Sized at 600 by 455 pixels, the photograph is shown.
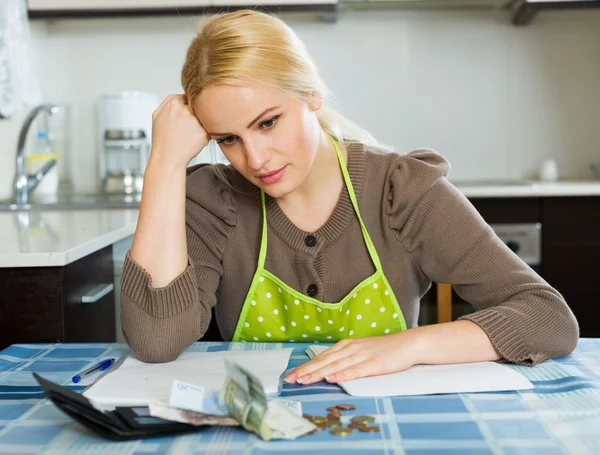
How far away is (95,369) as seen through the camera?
111 cm

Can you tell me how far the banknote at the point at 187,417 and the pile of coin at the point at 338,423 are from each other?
0.29 feet

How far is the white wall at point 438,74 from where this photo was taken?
3135mm

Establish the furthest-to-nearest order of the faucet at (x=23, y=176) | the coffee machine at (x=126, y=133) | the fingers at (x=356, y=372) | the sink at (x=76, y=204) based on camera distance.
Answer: the coffee machine at (x=126, y=133)
the faucet at (x=23, y=176)
the sink at (x=76, y=204)
the fingers at (x=356, y=372)

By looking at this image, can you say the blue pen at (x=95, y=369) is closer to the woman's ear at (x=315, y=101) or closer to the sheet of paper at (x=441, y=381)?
the sheet of paper at (x=441, y=381)

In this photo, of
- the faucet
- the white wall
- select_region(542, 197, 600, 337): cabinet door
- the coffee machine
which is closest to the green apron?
select_region(542, 197, 600, 337): cabinet door

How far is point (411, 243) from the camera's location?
4.63 ft

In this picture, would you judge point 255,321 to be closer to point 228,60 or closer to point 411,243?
point 411,243

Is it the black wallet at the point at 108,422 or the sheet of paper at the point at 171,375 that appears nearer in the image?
the black wallet at the point at 108,422

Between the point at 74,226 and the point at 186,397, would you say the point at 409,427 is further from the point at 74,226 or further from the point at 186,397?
the point at 74,226

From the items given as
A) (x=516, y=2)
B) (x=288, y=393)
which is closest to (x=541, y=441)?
(x=288, y=393)

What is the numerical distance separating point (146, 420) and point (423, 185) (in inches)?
26.7

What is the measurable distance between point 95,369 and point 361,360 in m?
0.37

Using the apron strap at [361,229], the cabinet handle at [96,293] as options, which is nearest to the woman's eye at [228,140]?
the apron strap at [361,229]

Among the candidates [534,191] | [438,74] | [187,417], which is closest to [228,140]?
[187,417]
